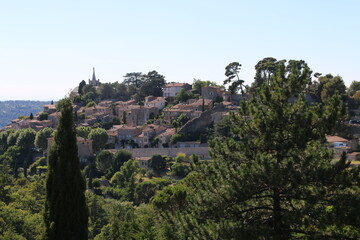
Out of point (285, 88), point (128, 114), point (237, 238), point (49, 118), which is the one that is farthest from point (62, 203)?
point (49, 118)

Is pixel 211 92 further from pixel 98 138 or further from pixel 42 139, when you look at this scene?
pixel 42 139

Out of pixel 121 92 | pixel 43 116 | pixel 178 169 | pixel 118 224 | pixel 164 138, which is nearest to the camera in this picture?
pixel 118 224

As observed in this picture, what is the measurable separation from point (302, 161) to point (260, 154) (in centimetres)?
120

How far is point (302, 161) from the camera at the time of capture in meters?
12.5

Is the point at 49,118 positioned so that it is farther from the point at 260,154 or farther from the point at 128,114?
the point at 260,154

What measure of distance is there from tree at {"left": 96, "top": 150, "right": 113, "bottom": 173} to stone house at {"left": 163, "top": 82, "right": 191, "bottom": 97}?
29851 mm

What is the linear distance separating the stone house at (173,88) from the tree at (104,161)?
29851 millimetres

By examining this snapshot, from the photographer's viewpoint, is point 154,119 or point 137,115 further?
point 137,115

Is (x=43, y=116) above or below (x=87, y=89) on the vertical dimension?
below

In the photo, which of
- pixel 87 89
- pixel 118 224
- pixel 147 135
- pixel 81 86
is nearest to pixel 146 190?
pixel 118 224

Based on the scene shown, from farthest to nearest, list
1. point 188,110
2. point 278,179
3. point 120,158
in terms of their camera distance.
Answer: point 188,110 < point 120,158 < point 278,179

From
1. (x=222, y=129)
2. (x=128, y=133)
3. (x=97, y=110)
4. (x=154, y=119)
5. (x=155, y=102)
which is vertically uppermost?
(x=155, y=102)

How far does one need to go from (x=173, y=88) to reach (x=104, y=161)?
31.5 metres

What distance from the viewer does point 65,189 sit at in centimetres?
1573
